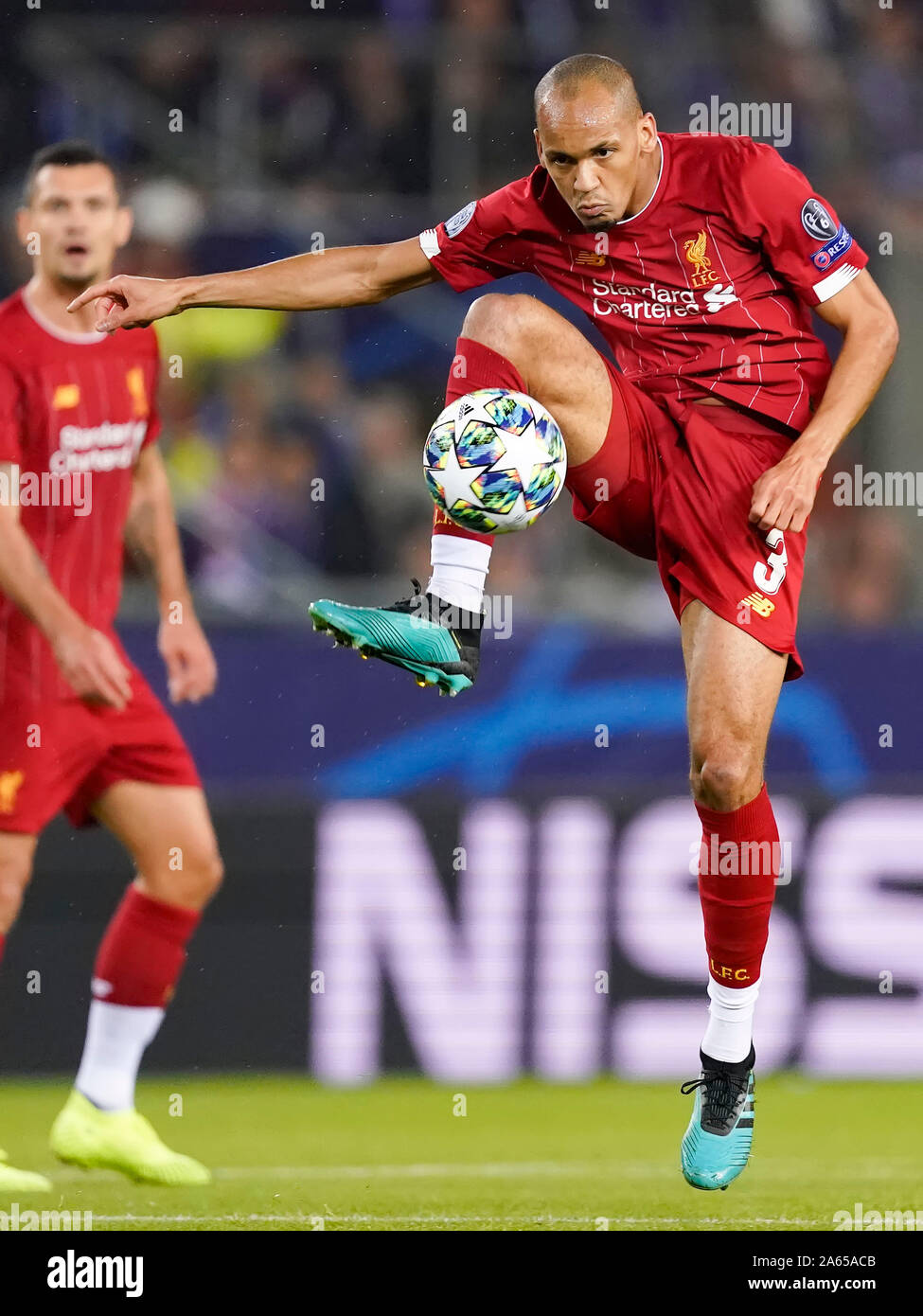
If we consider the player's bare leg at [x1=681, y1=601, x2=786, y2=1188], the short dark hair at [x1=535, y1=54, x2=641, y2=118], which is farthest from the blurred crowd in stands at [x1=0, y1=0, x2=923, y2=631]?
the short dark hair at [x1=535, y1=54, x2=641, y2=118]

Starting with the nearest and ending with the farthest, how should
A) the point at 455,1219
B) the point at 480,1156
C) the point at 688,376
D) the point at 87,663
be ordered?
the point at 688,376 < the point at 455,1219 < the point at 87,663 < the point at 480,1156

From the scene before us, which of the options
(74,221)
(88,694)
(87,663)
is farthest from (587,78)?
(88,694)

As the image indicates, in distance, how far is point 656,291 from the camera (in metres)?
4.88

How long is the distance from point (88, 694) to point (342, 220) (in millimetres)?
2827

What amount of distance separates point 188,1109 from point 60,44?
4285 mm

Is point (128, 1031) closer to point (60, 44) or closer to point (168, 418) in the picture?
point (168, 418)

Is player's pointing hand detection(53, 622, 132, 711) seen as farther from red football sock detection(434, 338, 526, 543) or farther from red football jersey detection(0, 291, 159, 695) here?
red football sock detection(434, 338, 526, 543)

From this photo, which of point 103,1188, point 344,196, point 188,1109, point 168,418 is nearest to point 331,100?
point 344,196

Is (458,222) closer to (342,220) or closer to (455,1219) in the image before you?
(455,1219)

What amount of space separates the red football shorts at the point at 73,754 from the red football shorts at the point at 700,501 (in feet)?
5.97

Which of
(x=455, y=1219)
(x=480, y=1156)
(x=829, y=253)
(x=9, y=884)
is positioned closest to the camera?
(x=829, y=253)

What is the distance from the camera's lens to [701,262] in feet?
15.9

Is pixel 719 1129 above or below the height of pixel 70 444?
below

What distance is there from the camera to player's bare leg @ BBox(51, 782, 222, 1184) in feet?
20.1
